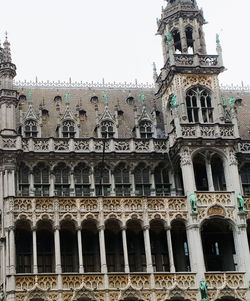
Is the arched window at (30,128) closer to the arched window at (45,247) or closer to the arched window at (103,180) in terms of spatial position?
the arched window at (103,180)

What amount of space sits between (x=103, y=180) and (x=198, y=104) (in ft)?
29.8

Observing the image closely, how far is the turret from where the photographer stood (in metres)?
50.1

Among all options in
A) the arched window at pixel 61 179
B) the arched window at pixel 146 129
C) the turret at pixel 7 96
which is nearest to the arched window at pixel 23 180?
the arched window at pixel 61 179

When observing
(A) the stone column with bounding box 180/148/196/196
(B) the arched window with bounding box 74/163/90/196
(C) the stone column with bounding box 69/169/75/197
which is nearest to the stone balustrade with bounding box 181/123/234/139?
(A) the stone column with bounding box 180/148/196/196

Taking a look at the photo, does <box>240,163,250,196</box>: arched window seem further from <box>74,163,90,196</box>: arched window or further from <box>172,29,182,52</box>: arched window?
<box>74,163,90,196</box>: arched window

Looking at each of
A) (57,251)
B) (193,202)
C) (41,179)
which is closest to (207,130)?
(193,202)

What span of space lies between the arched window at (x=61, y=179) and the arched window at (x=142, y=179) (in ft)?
16.6

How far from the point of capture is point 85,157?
50.4m

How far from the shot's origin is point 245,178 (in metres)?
52.8

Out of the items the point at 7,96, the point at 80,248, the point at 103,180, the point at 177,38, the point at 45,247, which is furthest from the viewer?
the point at 177,38

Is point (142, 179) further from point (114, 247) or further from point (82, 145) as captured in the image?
point (114, 247)

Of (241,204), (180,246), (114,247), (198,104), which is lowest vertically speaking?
(180,246)

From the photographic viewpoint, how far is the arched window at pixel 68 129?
5234cm

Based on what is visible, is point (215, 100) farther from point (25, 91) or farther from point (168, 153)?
point (25, 91)
